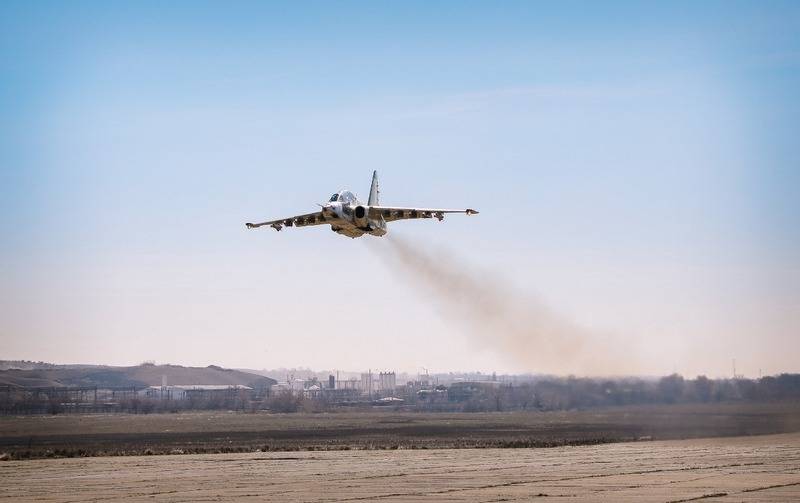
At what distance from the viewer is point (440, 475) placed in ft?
172

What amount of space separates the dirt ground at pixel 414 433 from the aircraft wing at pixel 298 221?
16.7 metres

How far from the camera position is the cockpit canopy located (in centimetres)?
6309

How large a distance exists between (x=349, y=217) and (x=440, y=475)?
1718 centimetres

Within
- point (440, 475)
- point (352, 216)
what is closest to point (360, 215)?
point (352, 216)

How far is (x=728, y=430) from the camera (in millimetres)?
79500

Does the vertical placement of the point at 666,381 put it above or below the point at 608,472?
above

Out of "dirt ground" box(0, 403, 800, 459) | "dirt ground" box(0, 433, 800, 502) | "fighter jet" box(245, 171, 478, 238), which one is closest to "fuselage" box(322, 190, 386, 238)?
"fighter jet" box(245, 171, 478, 238)

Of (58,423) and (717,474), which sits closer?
(717,474)

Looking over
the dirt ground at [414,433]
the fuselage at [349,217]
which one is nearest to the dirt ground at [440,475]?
the dirt ground at [414,433]

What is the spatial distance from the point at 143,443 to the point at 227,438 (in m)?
10.6

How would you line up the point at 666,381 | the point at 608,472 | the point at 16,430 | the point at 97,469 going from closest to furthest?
the point at 608,472 → the point at 97,469 → the point at 666,381 → the point at 16,430

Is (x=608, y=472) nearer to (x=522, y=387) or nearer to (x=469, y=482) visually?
(x=469, y=482)

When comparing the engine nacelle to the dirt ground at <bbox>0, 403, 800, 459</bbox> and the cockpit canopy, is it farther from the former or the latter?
the dirt ground at <bbox>0, 403, 800, 459</bbox>

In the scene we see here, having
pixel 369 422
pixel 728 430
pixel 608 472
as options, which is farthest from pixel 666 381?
pixel 369 422
